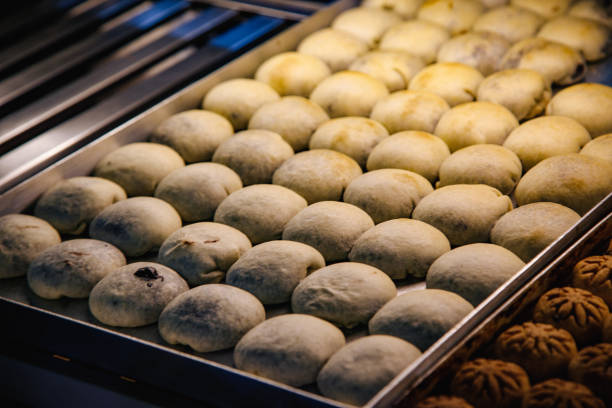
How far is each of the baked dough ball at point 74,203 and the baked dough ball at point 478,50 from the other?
5.09 ft

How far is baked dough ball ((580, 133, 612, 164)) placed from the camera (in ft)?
7.39

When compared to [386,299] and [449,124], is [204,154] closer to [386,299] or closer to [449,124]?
[449,124]

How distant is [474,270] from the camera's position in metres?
1.82

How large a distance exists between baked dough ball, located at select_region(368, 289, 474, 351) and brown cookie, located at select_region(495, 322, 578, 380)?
126 mm

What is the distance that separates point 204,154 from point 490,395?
1.48m

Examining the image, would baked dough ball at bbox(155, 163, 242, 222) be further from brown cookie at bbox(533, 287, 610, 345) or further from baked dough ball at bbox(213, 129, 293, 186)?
brown cookie at bbox(533, 287, 610, 345)

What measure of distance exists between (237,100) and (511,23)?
1.31 meters

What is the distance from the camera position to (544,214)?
6.59 ft

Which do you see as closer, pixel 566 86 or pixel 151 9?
pixel 566 86

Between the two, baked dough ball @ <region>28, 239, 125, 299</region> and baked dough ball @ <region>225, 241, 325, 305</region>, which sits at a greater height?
baked dough ball @ <region>28, 239, 125, 299</region>

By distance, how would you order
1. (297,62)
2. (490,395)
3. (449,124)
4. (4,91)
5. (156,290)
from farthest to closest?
1. (297,62)
2. (4,91)
3. (449,124)
4. (156,290)
5. (490,395)

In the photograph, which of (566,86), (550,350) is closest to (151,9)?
(566,86)

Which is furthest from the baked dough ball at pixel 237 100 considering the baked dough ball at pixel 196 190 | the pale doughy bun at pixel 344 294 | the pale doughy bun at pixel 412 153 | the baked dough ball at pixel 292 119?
the pale doughy bun at pixel 344 294

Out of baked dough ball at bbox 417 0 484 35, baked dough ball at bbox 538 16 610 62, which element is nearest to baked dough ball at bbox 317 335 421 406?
baked dough ball at bbox 538 16 610 62
